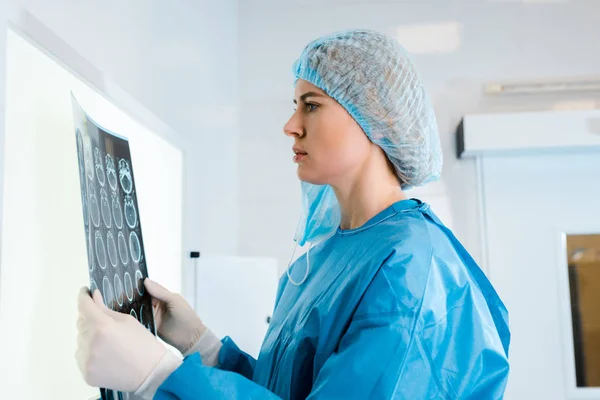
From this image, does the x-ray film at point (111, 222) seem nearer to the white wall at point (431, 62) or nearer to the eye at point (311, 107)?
the eye at point (311, 107)

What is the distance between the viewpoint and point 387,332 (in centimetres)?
85

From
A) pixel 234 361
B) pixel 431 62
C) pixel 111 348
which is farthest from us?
pixel 431 62

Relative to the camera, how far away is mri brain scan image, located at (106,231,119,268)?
3.01 feet

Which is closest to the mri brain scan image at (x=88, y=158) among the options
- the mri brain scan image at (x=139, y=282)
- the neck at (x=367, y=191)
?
the mri brain scan image at (x=139, y=282)

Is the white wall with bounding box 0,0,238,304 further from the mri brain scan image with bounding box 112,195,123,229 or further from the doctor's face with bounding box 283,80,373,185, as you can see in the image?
the doctor's face with bounding box 283,80,373,185

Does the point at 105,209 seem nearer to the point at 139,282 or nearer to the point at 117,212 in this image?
the point at 117,212

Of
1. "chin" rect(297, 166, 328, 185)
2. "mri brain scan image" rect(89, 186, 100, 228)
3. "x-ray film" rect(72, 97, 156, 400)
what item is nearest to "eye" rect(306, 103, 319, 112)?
"chin" rect(297, 166, 328, 185)

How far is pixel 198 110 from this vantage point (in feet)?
6.33

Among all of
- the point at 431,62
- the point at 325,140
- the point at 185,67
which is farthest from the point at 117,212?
the point at 431,62

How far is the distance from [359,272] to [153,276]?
2.22ft

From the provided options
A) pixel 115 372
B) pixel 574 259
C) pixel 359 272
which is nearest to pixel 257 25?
pixel 574 259

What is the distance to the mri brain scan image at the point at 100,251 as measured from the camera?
86 centimetres

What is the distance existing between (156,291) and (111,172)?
0.89 feet

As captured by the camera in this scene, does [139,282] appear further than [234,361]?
No
